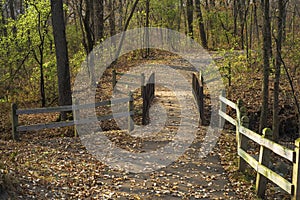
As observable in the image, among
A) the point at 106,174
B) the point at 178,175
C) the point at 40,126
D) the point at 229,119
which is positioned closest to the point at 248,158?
the point at 178,175

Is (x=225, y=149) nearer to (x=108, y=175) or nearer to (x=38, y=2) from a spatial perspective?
(x=108, y=175)

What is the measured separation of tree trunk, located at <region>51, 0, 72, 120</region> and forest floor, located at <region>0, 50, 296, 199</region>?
93.3 inches

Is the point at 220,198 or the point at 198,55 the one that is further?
the point at 198,55

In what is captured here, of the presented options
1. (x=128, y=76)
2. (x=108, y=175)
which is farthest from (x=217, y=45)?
(x=108, y=175)

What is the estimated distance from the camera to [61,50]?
528 inches

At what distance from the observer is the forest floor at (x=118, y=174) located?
23.4 feet

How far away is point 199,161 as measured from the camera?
30.9ft

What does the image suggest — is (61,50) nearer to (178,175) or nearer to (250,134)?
(178,175)

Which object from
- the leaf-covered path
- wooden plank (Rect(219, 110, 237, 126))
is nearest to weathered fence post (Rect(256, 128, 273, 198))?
the leaf-covered path

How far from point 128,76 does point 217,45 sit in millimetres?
14394

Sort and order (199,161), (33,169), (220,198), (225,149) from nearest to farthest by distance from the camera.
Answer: (220,198)
(33,169)
(199,161)
(225,149)

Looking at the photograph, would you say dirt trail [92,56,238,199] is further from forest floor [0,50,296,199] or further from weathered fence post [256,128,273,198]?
weathered fence post [256,128,273,198]

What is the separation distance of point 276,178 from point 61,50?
9418mm

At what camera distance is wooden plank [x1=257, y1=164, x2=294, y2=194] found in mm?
5844
